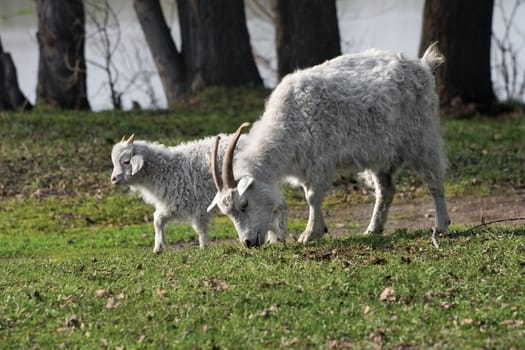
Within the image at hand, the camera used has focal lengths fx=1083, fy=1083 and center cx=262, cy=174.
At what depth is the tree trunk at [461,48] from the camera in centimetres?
2053

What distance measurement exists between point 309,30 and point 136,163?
1073 cm

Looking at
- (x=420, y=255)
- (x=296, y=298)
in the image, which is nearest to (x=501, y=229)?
(x=420, y=255)

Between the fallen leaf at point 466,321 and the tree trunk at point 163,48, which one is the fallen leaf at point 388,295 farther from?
the tree trunk at point 163,48

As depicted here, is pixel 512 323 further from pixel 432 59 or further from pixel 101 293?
pixel 432 59

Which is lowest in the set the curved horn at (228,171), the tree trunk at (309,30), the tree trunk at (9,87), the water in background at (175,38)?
the water in background at (175,38)

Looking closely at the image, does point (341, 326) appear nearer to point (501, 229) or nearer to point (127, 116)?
point (501, 229)

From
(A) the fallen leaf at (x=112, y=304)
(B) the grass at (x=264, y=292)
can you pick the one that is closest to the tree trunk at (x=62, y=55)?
(B) the grass at (x=264, y=292)

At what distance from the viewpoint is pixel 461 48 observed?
20.7m

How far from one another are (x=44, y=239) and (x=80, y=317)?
6.08 metres

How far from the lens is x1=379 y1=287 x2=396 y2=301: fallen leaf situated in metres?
8.20

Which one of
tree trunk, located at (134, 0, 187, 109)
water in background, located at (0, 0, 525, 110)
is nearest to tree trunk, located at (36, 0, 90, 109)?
tree trunk, located at (134, 0, 187, 109)

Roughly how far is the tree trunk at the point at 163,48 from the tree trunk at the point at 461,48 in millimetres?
6121

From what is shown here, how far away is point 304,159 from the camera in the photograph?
35.6 ft

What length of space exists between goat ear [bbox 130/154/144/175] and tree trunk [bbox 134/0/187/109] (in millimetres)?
12405
